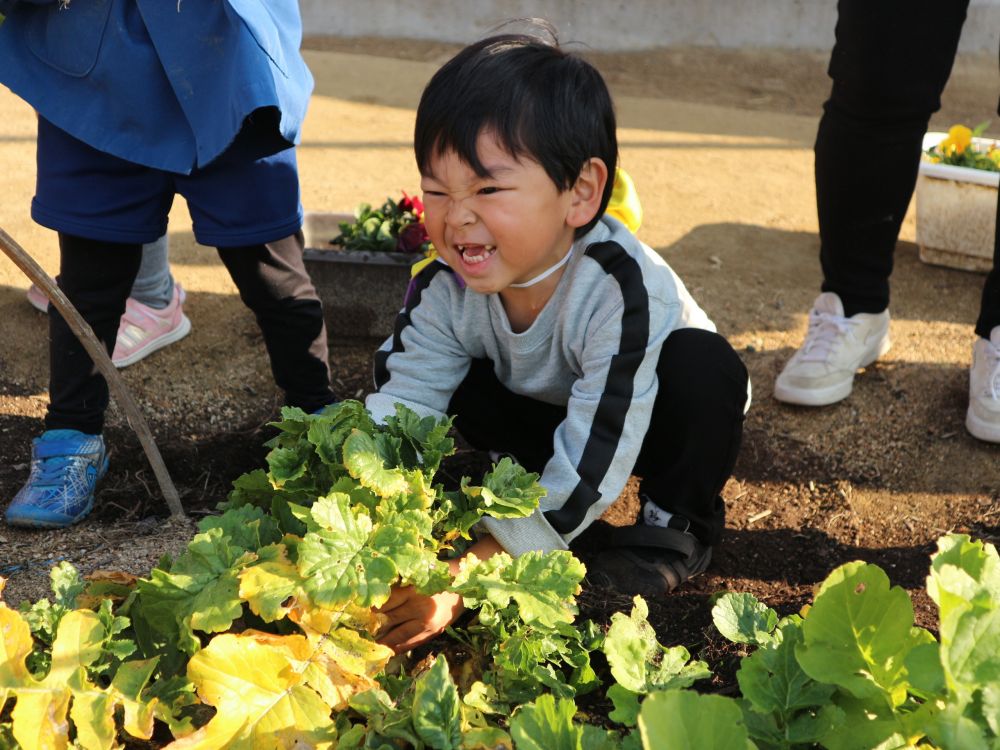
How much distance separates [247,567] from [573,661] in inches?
16.6

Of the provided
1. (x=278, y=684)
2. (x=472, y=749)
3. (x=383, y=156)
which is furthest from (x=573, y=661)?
(x=383, y=156)

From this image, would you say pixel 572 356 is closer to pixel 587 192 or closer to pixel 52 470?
pixel 587 192

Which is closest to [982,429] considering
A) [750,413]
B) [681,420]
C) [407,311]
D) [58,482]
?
[750,413]

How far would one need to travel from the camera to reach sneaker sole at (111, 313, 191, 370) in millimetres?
2629

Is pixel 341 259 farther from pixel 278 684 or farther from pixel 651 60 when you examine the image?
pixel 651 60

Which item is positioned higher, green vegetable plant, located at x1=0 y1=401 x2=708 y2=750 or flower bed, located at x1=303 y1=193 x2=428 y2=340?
green vegetable plant, located at x1=0 y1=401 x2=708 y2=750

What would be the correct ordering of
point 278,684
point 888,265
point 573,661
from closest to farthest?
point 278,684 < point 573,661 < point 888,265

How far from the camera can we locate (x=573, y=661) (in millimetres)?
1363

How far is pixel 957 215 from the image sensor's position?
10.6 ft

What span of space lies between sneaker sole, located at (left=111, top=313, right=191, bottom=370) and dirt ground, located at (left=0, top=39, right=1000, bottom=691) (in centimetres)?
2

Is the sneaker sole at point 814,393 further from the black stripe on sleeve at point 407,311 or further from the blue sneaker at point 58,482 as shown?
the blue sneaker at point 58,482

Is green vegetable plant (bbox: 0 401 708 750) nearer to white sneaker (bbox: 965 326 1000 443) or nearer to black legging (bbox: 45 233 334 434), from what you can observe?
black legging (bbox: 45 233 334 434)

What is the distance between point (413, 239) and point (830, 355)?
102cm

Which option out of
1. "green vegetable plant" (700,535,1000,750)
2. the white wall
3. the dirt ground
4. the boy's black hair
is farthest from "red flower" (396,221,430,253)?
the white wall
